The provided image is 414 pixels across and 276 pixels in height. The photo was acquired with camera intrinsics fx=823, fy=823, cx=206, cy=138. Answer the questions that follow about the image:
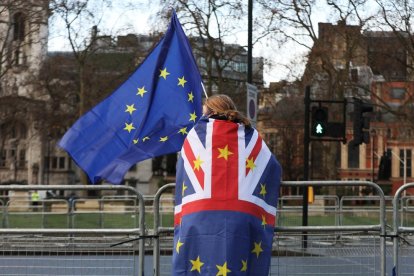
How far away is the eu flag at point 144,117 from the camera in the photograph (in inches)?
285

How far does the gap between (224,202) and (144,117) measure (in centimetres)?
246

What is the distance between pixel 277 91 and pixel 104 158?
39.4 meters

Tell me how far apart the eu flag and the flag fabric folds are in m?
1.72

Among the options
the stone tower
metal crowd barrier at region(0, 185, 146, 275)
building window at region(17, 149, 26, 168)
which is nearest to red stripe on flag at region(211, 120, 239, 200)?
metal crowd barrier at region(0, 185, 146, 275)

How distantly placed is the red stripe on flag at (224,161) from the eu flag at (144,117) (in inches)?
70.8

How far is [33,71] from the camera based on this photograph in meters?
53.1

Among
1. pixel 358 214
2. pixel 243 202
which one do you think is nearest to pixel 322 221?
pixel 358 214

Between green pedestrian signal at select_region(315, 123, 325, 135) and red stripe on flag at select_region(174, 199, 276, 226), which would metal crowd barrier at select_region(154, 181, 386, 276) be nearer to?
red stripe on flag at select_region(174, 199, 276, 226)

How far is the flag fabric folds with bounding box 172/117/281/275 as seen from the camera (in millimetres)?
5277

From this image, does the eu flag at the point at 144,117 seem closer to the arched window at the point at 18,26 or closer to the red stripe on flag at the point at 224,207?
the red stripe on flag at the point at 224,207

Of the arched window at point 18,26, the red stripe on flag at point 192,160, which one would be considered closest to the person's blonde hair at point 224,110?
the red stripe on flag at point 192,160

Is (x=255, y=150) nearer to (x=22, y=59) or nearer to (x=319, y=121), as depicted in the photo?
(x=319, y=121)

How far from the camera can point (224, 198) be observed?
17.4ft

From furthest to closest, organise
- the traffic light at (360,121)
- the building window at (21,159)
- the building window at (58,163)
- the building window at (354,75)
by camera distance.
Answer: the building window at (58,163) → the building window at (21,159) → the building window at (354,75) → the traffic light at (360,121)
